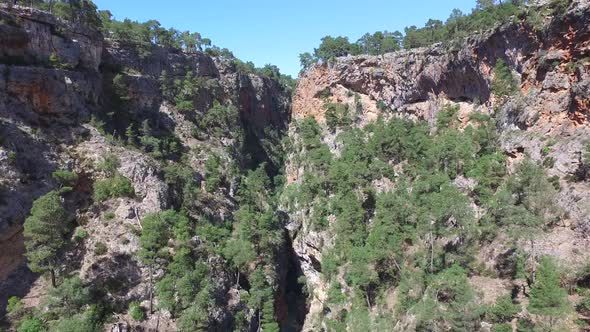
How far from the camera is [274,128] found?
117 m

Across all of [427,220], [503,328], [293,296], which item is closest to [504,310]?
[503,328]

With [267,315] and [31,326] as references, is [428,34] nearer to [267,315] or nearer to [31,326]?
[267,315]

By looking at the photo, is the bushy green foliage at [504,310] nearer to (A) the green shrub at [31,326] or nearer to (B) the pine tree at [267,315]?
(B) the pine tree at [267,315]

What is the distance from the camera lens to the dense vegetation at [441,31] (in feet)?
187

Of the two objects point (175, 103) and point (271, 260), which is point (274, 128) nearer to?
point (175, 103)

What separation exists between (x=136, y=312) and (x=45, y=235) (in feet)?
42.3

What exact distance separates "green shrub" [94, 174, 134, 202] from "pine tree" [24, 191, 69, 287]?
27.3 feet

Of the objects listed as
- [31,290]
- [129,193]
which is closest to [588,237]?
[129,193]

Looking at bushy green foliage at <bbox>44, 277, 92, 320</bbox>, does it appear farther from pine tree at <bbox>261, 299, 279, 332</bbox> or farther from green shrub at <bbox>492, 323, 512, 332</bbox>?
green shrub at <bbox>492, 323, 512, 332</bbox>

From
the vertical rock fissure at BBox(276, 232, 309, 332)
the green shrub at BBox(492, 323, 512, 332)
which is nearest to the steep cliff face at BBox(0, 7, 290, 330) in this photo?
the vertical rock fissure at BBox(276, 232, 309, 332)

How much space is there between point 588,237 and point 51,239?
5690 cm

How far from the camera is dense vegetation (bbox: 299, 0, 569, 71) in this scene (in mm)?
57122

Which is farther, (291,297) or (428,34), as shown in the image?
(428,34)

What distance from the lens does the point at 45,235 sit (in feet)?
134
